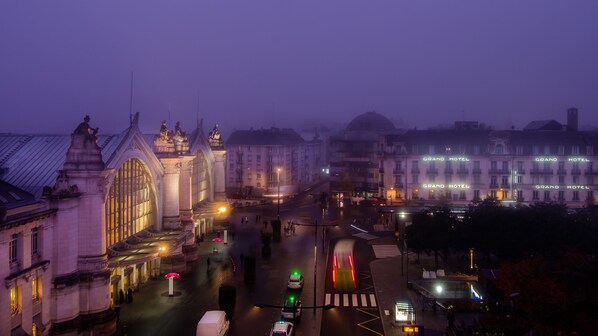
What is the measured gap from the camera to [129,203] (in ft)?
176

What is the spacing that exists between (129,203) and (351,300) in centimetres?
2307

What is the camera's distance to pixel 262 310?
4769 cm

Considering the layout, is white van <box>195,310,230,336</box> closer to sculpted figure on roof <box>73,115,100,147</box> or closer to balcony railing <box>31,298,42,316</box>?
balcony railing <box>31,298,42,316</box>

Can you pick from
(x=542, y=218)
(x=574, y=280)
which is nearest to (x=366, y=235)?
(x=542, y=218)

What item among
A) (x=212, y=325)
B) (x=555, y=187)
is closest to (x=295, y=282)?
(x=212, y=325)

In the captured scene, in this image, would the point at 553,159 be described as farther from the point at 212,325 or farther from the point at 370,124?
the point at 212,325

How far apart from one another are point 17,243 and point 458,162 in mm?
78775

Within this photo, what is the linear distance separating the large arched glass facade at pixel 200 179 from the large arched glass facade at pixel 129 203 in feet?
64.2

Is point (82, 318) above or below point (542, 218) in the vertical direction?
below

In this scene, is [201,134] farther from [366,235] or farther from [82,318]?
[82,318]

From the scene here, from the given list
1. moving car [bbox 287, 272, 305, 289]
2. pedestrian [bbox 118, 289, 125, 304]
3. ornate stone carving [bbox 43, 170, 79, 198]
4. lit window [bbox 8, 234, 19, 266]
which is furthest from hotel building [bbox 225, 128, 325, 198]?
lit window [bbox 8, 234, 19, 266]

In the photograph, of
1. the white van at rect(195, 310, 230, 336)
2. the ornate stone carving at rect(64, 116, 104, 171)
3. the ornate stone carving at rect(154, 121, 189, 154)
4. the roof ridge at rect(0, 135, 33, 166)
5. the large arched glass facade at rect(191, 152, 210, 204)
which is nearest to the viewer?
the white van at rect(195, 310, 230, 336)

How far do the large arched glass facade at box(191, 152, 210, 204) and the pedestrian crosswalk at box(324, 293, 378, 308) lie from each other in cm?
3400

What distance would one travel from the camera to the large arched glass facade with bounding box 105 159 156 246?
49.5 metres
